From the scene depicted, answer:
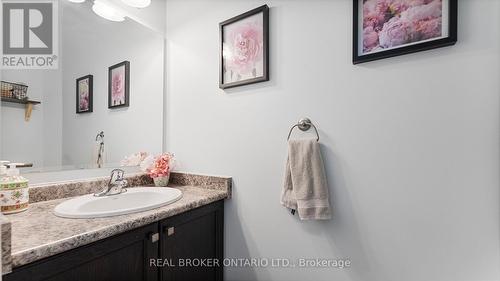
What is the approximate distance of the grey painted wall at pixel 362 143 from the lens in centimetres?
84

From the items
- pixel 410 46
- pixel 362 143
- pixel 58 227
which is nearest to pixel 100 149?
pixel 58 227

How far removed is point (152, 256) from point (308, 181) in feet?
2.46

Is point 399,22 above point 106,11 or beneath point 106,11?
beneath

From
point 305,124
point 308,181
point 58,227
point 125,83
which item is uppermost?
point 125,83

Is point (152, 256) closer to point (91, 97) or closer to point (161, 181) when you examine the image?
point (161, 181)

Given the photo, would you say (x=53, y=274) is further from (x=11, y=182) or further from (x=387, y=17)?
(x=387, y=17)

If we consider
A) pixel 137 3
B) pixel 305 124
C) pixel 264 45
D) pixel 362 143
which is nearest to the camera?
pixel 362 143

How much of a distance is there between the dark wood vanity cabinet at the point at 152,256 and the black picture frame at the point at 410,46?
1061 mm

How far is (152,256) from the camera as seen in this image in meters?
0.99

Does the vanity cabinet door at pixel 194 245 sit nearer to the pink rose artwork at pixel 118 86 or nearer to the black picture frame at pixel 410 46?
the pink rose artwork at pixel 118 86

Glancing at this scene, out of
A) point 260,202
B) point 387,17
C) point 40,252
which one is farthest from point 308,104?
point 40,252

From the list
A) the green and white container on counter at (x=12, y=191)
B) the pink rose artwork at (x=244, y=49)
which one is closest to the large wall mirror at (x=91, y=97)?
the green and white container on counter at (x=12, y=191)

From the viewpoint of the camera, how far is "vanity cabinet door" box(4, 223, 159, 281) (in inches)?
26.5

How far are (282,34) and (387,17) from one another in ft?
1.58
